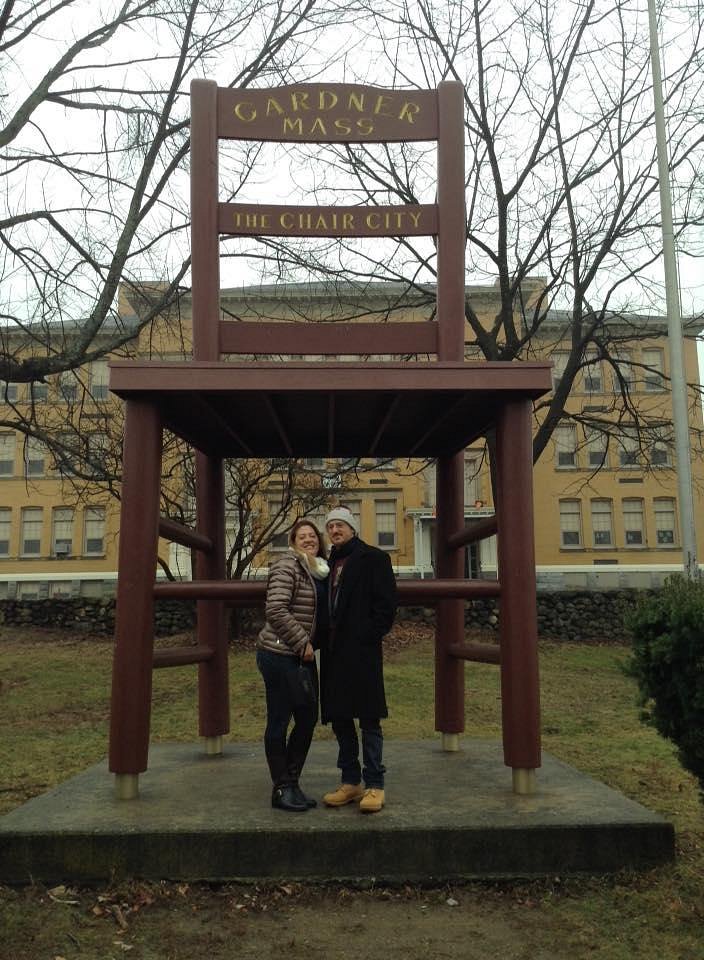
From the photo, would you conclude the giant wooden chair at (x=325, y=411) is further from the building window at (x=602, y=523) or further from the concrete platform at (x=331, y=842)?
the building window at (x=602, y=523)

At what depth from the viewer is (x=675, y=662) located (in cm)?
350

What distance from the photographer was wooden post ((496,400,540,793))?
405 centimetres

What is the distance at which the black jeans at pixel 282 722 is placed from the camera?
401 cm

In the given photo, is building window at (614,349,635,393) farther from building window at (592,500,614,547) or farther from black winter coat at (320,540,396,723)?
black winter coat at (320,540,396,723)

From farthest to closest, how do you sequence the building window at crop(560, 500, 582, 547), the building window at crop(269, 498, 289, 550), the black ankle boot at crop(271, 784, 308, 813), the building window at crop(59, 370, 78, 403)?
the building window at crop(560, 500, 582, 547) < the building window at crop(269, 498, 289, 550) < the building window at crop(59, 370, 78, 403) < the black ankle boot at crop(271, 784, 308, 813)

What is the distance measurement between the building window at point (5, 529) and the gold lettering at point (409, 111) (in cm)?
3727

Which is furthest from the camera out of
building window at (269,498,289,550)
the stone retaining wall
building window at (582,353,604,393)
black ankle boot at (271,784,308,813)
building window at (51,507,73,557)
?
building window at (51,507,73,557)

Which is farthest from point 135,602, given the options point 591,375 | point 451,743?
point 591,375

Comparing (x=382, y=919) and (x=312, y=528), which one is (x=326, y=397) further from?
(x=382, y=919)

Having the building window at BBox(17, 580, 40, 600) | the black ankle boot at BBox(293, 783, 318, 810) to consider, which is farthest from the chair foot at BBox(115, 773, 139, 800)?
the building window at BBox(17, 580, 40, 600)

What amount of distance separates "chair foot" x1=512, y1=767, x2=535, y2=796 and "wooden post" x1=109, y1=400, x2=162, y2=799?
178 cm

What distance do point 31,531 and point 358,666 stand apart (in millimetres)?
37800

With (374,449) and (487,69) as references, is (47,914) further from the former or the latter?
(487,69)

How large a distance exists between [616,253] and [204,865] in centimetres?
1213
